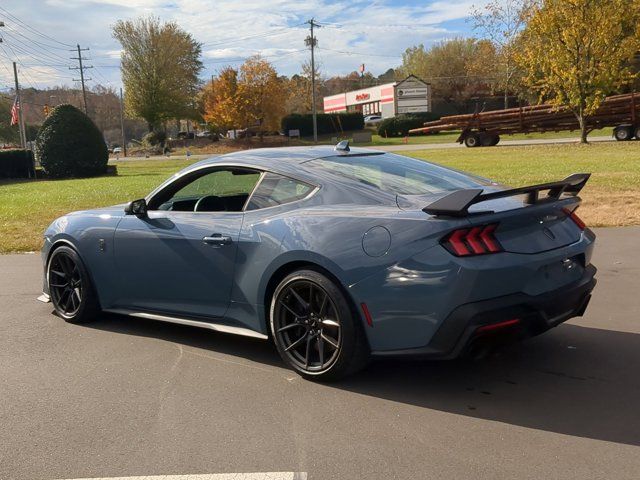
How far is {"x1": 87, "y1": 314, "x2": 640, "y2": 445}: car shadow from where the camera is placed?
11.4 feet

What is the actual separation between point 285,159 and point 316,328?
131cm

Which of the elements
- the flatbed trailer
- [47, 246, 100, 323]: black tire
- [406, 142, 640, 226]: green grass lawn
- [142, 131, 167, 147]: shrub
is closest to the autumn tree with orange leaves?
[142, 131, 167, 147]: shrub

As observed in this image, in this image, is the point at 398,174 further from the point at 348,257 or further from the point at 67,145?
the point at 67,145

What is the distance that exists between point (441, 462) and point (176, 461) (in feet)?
4.32

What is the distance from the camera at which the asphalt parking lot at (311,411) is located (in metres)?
3.08

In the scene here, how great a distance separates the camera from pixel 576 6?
97.8 feet

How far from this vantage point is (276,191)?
440cm

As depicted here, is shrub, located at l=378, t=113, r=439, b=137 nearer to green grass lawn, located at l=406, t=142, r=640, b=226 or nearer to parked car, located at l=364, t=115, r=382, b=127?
parked car, located at l=364, t=115, r=382, b=127

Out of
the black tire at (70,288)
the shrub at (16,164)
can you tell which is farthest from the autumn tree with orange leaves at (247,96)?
the black tire at (70,288)

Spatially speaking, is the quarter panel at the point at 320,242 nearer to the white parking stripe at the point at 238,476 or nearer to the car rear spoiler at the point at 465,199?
the car rear spoiler at the point at 465,199

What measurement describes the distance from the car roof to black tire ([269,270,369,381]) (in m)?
0.83

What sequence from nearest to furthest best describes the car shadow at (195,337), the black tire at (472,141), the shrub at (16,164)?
1. the car shadow at (195,337)
2. the shrub at (16,164)
3. the black tire at (472,141)

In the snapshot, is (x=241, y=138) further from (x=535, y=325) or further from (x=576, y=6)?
(x=535, y=325)

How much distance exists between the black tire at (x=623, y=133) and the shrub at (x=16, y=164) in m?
30.1
